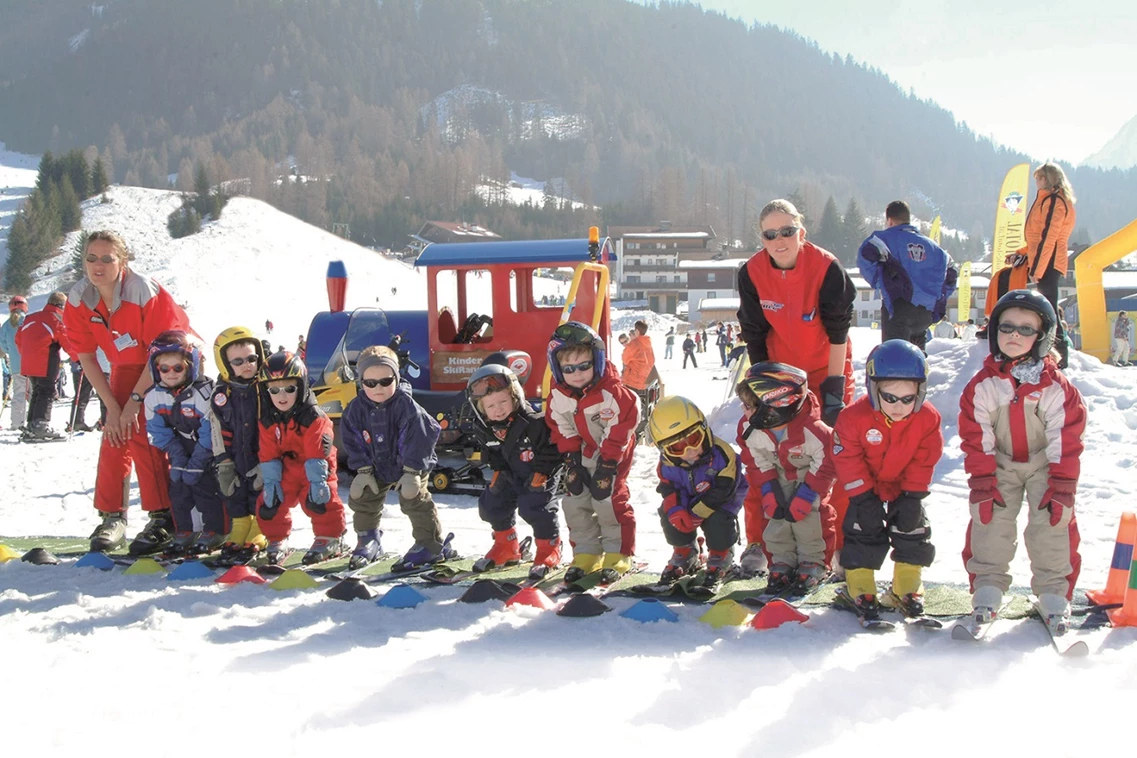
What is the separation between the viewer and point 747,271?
14.8ft

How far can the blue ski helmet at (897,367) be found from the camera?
3688 millimetres

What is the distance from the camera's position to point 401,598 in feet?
13.5

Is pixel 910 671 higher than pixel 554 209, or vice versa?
pixel 554 209

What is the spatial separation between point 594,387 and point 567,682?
73.5 inches

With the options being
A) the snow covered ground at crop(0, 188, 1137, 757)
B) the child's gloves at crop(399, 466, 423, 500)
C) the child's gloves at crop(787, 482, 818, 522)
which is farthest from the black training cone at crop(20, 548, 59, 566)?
the child's gloves at crop(787, 482, 818, 522)

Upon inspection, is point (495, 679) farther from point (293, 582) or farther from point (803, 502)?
point (293, 582)

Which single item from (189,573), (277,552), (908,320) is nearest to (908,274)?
(908,320)

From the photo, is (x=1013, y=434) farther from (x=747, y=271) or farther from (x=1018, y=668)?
(x=747, y=271)

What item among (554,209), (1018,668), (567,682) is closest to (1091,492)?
(1018,668)

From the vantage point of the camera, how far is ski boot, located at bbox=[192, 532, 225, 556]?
536 cm

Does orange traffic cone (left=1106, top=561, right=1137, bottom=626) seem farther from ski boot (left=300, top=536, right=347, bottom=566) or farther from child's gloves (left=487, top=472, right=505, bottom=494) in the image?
ski boot (left=300, top=536, right=347, bottom=566)

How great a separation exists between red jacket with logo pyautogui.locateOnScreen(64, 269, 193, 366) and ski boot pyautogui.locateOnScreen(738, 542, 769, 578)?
153 inches

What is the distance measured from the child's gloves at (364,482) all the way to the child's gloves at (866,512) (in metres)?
2.70

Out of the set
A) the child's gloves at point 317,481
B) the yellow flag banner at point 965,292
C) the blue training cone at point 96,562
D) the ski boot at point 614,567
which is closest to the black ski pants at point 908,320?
the ski boot at point 614,567
